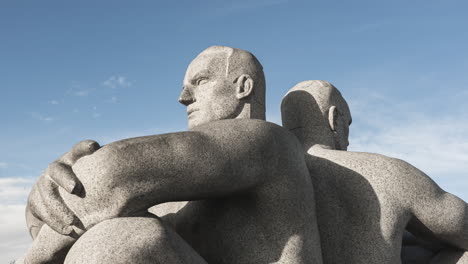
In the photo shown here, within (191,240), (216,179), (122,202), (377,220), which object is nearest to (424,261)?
(377,220)

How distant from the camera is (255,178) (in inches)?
185

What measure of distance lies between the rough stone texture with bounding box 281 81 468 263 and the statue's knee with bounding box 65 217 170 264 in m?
2.06

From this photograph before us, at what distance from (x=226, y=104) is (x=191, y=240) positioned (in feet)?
4.38

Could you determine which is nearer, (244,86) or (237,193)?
(237,193)

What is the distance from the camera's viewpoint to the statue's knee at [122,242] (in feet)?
13.1

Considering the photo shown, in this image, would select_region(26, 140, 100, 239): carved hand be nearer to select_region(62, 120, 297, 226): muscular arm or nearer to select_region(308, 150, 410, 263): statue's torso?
select_region(62, 120, 297, 226): muscular arm

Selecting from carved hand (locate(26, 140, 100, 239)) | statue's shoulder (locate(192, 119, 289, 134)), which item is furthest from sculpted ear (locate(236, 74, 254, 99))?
carved hand (locate(26, 140, 100, 239))

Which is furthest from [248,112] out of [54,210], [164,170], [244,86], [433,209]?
[54,210]

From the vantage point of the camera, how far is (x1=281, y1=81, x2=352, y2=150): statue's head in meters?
6.63

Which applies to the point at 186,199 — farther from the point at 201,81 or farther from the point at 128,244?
the point at 201,81

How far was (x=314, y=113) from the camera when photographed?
6.64 meters

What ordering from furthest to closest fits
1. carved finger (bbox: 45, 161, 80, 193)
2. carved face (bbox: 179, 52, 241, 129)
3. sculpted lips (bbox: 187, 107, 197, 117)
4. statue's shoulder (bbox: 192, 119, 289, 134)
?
sculpted lips (bbox: 187, 107, 197, 117) < carved face (bbox: 179, 52, 241, 129) < statue's shoulder (bbox: 192, 119, 289, 134) < carved finger (bbox: 45, 161, 80, 193)

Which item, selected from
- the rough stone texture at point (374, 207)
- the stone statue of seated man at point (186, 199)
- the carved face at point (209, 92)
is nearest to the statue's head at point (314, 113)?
the rough stone texture at point (374, 207)

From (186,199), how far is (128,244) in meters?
0.68
